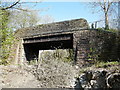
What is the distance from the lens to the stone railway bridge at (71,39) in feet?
29.5

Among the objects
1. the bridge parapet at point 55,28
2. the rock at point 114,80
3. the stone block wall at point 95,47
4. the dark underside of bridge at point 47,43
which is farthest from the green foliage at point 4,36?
the rock at point 114,80

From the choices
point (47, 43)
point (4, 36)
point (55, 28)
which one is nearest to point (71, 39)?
point (55, 28)

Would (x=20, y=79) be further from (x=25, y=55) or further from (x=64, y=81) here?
(x=25, y=55)

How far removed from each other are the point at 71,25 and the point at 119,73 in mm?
7248

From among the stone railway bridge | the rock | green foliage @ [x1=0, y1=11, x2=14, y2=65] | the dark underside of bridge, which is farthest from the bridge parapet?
the rock

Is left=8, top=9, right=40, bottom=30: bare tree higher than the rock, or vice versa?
left=8, top=9, right=40, bottom=30: bare tree

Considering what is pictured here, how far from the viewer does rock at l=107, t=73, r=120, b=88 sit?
166 inches

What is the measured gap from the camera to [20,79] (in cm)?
615

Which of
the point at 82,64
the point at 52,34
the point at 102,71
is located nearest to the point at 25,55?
the point at 52,34

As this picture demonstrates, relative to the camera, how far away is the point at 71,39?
1071cm

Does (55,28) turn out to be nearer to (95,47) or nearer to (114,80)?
(95,47)

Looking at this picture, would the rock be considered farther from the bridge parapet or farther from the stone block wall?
the bridge parapet

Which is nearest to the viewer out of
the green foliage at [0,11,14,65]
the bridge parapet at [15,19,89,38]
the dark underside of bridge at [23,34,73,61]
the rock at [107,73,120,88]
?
the rock at [107,73,120,88]

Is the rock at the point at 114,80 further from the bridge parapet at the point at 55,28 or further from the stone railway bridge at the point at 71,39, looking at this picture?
the bridge parapet at the point at 55,28
